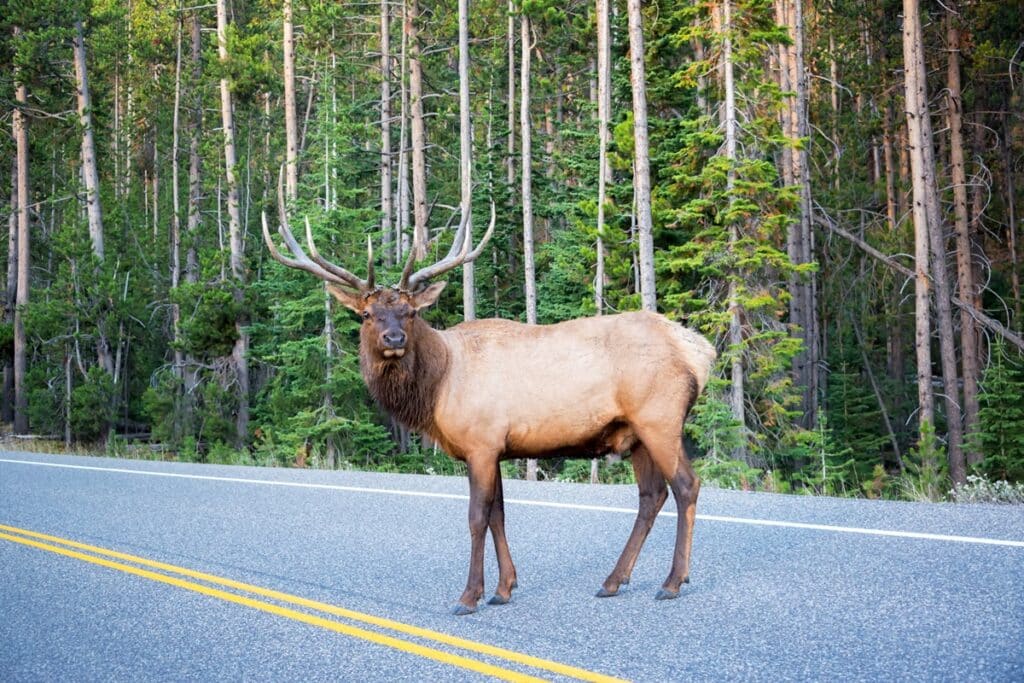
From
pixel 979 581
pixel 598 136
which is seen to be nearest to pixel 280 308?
pixel 598 136

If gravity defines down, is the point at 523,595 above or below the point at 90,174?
below

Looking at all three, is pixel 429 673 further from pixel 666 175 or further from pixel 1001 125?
pixel 1001 125

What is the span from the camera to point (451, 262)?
23.5ft

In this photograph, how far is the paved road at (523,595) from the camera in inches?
190

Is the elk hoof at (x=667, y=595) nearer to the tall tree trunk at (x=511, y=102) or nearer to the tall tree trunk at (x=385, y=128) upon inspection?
the tall tree trunk at (x=511, y=102)

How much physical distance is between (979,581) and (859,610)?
3.37ft

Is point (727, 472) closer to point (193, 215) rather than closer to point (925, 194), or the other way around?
point (925, 194)

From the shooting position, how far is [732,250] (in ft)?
62.5

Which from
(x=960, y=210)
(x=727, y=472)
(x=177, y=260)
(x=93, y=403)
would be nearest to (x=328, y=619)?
(x=727, y=472)

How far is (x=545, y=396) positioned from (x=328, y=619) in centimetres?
191

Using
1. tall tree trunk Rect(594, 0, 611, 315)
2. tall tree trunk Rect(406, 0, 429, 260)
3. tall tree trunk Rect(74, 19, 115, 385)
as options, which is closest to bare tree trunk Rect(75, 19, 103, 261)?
tall tree trunk Rect(74, 19, 115, 385)

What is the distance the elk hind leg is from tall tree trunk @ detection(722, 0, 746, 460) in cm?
1235

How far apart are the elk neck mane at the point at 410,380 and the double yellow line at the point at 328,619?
1290mm

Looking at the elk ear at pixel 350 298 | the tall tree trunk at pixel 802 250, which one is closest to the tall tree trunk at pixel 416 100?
the tall tree trunk at pixel 802 250
